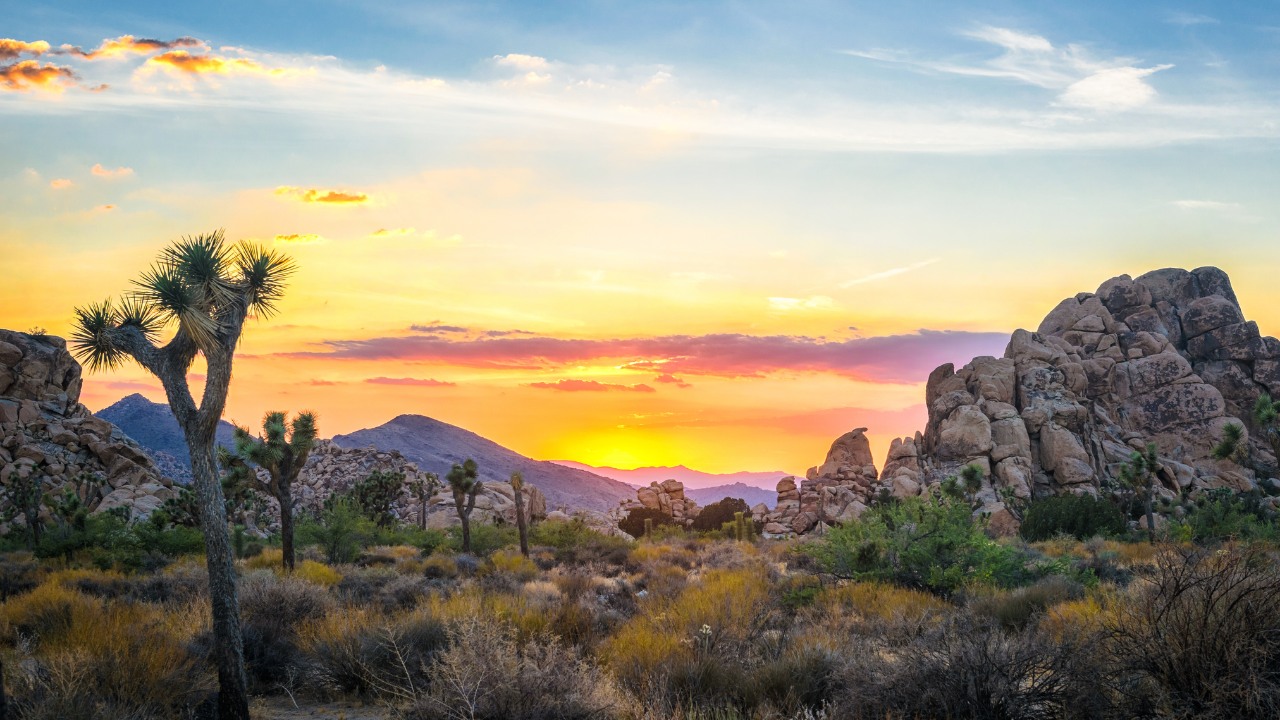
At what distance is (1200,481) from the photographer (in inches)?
3039

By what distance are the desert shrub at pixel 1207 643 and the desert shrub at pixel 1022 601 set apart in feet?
16.9

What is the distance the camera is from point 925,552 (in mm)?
18391

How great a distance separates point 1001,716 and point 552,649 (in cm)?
490

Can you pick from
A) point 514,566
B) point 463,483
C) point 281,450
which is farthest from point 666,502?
point 281,450

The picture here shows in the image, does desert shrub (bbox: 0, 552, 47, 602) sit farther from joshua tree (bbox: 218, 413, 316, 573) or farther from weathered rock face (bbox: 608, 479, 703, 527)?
weathered rock face (bbox: 608, 479, 703, 527)

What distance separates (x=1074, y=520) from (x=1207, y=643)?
44996mm

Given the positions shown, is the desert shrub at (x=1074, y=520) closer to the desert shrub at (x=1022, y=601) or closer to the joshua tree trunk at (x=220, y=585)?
the desert shrub at (x=1022, y=601)

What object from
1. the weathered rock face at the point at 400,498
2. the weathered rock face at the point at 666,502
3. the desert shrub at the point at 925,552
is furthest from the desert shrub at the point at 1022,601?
the weathered rock face at the point at 666,502

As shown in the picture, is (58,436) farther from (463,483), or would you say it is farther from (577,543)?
(577,543)

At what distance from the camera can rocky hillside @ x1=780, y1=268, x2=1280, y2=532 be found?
245 feet

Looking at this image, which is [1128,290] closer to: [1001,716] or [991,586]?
[991,586]

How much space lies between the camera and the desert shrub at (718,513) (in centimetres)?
8894

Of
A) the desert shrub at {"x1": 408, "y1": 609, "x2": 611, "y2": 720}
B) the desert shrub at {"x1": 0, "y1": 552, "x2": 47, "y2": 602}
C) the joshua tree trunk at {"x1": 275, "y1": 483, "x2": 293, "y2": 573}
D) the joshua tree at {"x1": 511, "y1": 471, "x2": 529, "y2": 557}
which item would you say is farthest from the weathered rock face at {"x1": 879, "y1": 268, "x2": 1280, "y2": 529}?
the desert shrub at {"x1": 408, "y1": 609, "x2": 611, "y2": 720}

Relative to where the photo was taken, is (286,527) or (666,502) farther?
(666,502)
